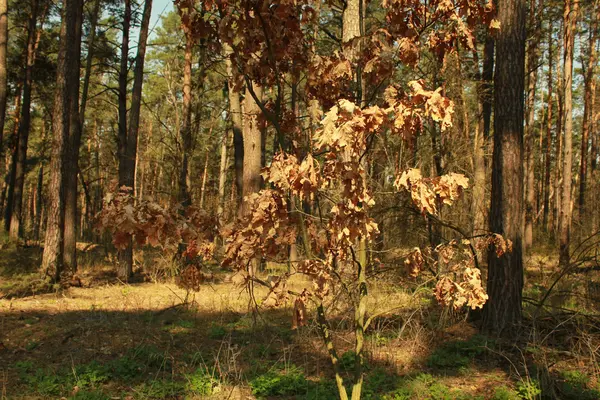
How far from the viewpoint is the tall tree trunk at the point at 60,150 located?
390 inches

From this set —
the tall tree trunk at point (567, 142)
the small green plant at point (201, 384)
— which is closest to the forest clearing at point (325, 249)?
the small green plant at point (201, 384)

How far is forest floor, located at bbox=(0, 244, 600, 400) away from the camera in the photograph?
4.88 m

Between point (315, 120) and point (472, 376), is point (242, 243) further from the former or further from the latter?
point (472, 376)

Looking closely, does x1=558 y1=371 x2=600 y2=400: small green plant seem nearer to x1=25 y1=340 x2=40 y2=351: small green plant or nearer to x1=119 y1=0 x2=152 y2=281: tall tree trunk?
x1=25 y1=340 x2=40 y2=351: small green plant

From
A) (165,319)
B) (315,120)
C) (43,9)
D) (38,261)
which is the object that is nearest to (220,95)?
(43,9)

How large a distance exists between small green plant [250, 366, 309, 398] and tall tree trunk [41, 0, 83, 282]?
6561 mm

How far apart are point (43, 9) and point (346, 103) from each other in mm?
21996

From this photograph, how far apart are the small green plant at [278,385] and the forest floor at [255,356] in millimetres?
11

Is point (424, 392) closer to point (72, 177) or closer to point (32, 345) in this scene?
point (32, 345)

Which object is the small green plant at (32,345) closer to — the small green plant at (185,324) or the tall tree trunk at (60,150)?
the small green plant at (185,324)

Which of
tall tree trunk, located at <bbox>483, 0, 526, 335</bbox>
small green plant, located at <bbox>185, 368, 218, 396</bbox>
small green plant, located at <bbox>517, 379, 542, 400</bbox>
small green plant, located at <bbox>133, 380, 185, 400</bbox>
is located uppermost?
tall tree trunk, located at <bbox>483, 0, 526, 335</bbox>

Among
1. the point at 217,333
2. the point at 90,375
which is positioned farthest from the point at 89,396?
the point at 217,333

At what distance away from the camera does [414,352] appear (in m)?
6.11

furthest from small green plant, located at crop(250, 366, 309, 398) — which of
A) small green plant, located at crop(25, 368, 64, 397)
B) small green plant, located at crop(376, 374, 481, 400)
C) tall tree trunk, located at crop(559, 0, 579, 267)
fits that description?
tall tree trunk, located at crop(559, 0, 579, 267)
